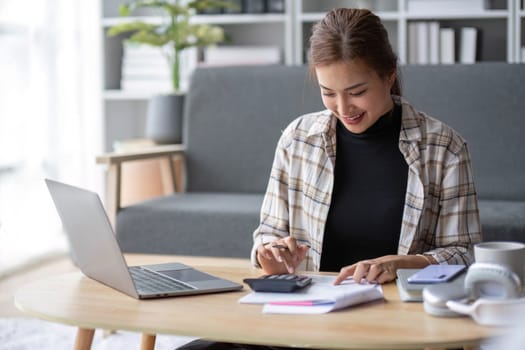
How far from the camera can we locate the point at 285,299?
133cm

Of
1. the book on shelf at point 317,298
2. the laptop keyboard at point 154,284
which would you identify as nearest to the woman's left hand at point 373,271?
the book on shelf at point 317,298

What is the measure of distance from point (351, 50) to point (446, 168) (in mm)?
313

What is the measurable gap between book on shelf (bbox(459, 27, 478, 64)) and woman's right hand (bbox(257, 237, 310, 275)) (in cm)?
279

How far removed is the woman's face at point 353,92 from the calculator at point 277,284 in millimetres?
482

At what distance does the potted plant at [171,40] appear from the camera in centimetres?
375

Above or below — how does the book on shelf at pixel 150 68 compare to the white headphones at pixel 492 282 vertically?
above

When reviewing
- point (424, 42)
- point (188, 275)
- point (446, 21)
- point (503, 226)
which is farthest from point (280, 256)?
point (446, 21)

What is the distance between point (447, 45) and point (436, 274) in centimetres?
301

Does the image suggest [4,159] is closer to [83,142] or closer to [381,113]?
[83,142]

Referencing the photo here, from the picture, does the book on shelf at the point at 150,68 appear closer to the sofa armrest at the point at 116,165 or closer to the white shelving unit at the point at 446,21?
the white shelving unit at the point at 446,21

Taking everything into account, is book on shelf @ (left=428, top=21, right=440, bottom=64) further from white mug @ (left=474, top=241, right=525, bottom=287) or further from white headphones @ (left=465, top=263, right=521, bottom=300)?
white headphones @ (left=465, top=263, right=521, bottom=300)

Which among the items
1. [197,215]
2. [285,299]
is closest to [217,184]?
[197,215]

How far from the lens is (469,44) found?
4.17 m

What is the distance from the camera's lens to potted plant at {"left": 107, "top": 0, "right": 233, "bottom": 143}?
3.75m
